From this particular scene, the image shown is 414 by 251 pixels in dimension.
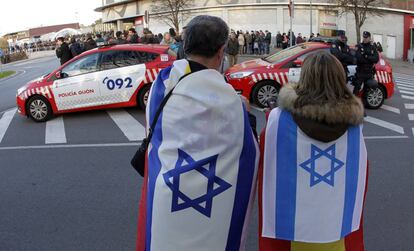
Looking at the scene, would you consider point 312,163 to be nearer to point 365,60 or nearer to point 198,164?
point 198,164

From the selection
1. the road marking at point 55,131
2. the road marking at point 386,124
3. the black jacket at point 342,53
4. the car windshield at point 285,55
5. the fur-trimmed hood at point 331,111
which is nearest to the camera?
the fur-trimmed hood at point 331,111

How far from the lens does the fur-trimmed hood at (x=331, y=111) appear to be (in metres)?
2.63

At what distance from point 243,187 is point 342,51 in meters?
9.74

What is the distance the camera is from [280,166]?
8.95ft

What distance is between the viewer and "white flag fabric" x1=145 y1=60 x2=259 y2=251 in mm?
2266

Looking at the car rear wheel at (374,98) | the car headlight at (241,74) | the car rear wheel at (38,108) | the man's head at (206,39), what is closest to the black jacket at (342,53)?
the car rear wheel at (374,98)

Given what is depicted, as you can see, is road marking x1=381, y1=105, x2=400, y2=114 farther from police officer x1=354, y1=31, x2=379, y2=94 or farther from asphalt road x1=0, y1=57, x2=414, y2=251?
asphalt road x1=0, y1=57, x2=414, y2=251

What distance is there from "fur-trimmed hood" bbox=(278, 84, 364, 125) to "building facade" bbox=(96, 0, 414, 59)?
1708 inches

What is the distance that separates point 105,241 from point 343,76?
291cm

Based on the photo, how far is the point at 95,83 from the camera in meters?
11.2

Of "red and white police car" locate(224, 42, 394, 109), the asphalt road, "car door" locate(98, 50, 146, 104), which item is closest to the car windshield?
"red and white police car" locate(224, 42, 394, 109)

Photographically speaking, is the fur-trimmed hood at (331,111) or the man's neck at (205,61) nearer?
the man's neck at (205,61)

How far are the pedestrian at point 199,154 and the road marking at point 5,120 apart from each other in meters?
8.05

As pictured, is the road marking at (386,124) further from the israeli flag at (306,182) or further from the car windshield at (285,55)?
the israeli flag at (306,182)
